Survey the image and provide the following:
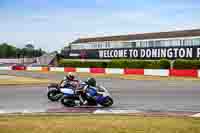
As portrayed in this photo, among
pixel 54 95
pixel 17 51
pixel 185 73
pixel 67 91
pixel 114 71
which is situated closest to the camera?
pixel 67 91

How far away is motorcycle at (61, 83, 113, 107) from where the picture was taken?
1278 centimetres

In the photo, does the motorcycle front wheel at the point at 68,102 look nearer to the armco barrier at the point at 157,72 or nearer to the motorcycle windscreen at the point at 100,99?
the motorcycle windscreen at the point at 100,99

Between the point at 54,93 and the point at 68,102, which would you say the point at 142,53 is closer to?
the point at 54,93

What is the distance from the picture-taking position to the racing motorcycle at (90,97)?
12.8m

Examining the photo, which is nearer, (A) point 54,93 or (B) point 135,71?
(A) point 54,93

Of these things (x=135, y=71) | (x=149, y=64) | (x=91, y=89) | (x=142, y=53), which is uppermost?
(x=142, y=53)

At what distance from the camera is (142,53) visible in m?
50.5

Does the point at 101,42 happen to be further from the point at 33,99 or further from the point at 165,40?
the point at 33,99

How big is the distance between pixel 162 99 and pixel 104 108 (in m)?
3.26

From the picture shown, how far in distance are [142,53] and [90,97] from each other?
38152 millimetres

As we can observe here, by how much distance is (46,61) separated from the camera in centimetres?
8112

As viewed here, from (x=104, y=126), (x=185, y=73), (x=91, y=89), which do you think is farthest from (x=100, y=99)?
(x=185, y=73)

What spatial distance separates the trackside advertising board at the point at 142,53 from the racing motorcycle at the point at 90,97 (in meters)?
32.8

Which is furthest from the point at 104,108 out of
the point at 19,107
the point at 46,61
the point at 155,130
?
the point at 46,61
